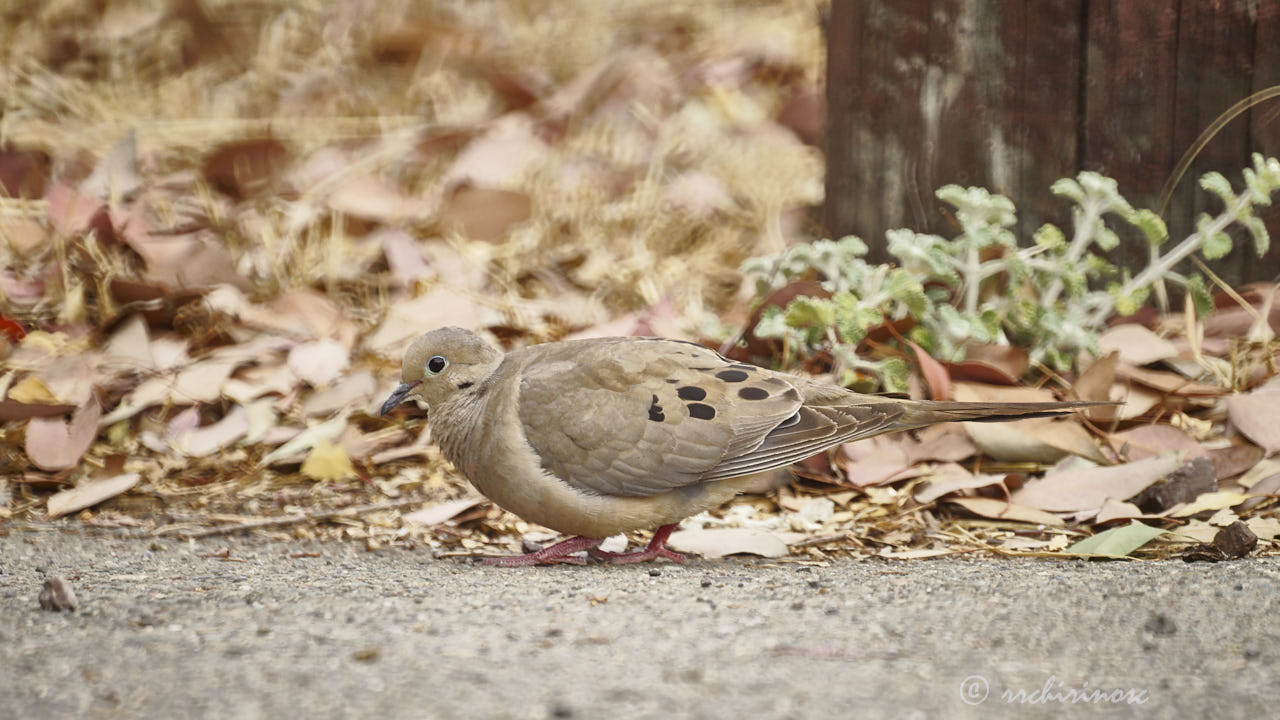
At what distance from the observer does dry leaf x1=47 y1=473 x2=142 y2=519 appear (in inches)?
141

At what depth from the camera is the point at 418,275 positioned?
16.3 ft

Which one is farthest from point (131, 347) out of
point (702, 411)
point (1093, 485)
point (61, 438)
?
point (1093, 485)

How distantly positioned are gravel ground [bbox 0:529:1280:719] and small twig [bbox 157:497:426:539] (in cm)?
48

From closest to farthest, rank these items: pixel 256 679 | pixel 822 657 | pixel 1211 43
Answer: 1. pixel 256 679
2. pixel 822 657
3. pixel 1211 43

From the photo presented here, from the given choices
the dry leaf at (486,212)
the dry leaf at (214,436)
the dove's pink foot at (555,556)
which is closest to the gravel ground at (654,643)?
the dove's pink foot at (555,556)

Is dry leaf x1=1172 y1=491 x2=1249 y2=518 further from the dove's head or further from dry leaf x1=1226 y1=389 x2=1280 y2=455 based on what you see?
the dove's head

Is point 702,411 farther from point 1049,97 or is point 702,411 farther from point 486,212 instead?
point 486,212

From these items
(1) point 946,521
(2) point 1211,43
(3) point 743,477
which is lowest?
(1) point 946,521

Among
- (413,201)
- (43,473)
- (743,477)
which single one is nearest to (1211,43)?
(743,477)

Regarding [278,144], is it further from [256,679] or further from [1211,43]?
[256,679]

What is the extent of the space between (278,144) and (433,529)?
2742mm

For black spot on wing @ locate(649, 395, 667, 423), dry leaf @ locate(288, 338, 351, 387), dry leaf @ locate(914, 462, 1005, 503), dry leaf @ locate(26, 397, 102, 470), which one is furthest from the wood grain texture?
dry leaf @ locate(26, 397, 102, 470)

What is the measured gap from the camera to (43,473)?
12.6 ft

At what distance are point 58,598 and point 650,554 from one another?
1431mm
